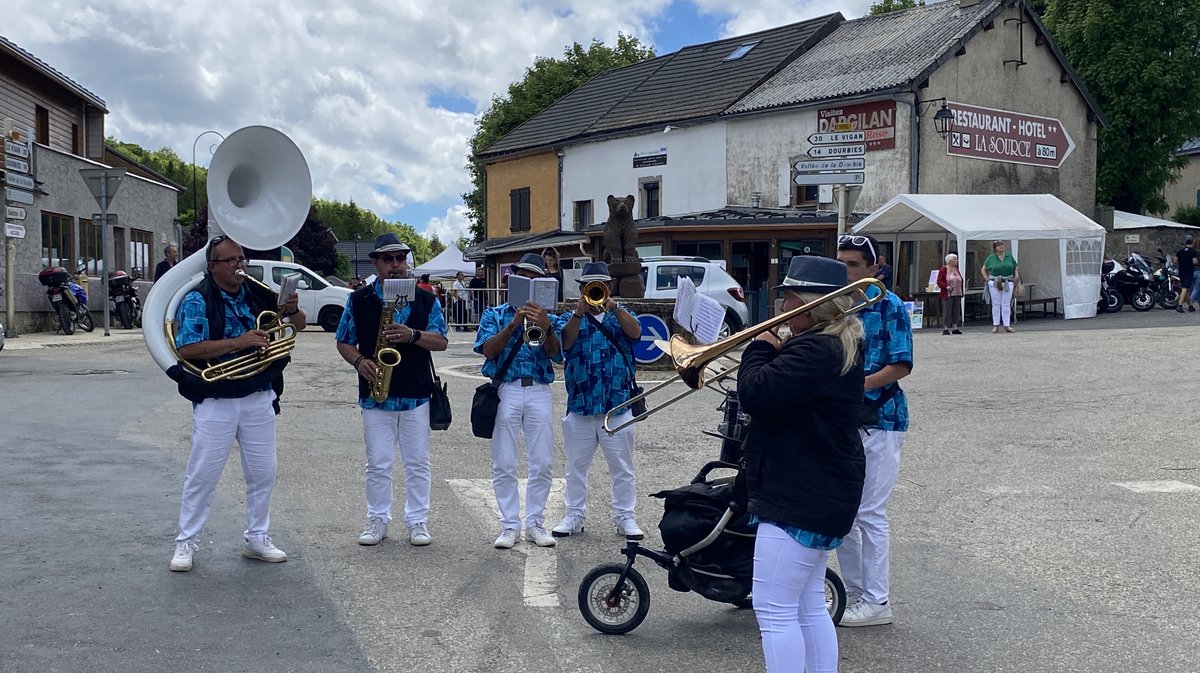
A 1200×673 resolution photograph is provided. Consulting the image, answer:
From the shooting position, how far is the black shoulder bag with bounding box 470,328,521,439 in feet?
21.9

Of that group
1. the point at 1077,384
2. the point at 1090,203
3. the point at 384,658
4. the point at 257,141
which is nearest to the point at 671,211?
the point at 1090,203

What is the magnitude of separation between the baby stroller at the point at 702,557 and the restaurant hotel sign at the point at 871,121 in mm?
25384

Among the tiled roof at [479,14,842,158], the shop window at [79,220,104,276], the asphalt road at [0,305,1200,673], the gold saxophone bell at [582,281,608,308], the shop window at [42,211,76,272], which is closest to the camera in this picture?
the asphalt road at [0,305,1200,673]

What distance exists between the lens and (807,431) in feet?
12.4

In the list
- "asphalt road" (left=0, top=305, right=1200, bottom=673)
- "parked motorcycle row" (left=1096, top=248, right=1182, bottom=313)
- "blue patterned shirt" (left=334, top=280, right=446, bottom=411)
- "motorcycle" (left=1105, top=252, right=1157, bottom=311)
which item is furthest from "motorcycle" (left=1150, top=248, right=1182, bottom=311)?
"blue patterned shirt" (left=334, top=280, right=446, bottom=411)

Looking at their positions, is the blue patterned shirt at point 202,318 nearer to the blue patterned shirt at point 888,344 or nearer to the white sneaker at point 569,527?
the white sneaker at point 569,527

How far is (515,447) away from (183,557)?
1.90 m

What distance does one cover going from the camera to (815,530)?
3.77 meters

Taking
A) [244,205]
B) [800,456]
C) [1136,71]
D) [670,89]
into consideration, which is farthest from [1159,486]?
[1136,71]

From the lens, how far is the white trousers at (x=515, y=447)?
6.68 m

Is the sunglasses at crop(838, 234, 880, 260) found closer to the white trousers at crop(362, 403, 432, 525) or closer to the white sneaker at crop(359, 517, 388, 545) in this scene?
the white trousers at crop(362, 403, 432, 525)

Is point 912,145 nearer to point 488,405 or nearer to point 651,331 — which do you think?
point 651,331

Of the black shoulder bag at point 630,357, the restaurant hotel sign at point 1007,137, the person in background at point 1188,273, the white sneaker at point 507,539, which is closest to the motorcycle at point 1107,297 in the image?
the person in background at point 1188,273

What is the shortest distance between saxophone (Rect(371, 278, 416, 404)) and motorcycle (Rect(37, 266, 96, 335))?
18.1 metres
